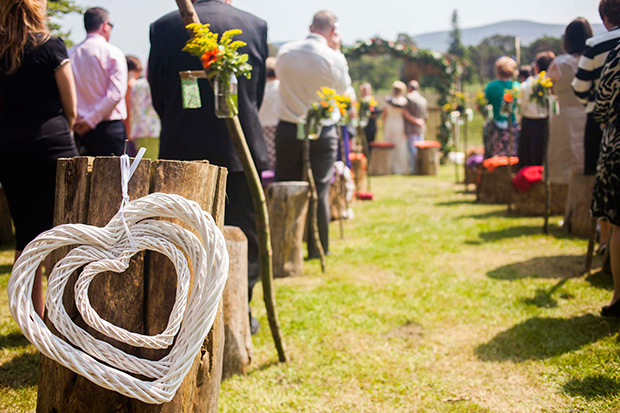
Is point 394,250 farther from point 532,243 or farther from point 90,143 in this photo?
point 90,143

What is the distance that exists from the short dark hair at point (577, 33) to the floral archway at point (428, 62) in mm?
9543

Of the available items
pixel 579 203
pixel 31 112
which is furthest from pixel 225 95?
pixel 579 203

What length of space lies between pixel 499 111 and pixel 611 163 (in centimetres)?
511

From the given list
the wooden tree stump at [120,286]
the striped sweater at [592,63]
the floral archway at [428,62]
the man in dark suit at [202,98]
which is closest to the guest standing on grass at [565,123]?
the striped sweater at [592,63]

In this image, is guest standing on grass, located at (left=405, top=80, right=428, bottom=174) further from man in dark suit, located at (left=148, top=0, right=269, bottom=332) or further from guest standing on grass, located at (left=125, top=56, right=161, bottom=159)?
man in dark suit, located at (left=148, top=0, right=269, bottom=332)

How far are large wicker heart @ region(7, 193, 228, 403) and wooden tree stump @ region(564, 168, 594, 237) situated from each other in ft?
14.5

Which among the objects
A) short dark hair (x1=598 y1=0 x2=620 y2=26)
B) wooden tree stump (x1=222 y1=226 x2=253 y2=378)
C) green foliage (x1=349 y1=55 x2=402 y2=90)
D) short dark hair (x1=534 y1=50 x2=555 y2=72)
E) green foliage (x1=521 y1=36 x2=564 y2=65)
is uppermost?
green foliage (x1=349 y1=55 x2=402 y2=90)

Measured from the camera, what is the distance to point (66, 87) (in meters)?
2.85

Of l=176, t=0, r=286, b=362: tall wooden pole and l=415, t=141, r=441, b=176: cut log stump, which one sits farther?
l=415, t=141, r=441, b=176: cut log stump

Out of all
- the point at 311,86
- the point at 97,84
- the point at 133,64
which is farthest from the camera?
the point at 133,64

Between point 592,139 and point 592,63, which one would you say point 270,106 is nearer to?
point 592,139

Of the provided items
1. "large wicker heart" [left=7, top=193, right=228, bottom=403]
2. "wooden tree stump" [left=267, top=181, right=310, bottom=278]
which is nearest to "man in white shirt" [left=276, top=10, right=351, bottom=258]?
"wooden tree stump" [left=267, top=181, right=310, bottom=278]

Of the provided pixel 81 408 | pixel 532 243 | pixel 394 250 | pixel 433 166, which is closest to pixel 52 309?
pixel 81 408

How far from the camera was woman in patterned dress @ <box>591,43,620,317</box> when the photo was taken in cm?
307
